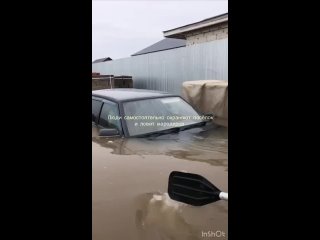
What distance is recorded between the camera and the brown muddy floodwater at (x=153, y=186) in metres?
1.51

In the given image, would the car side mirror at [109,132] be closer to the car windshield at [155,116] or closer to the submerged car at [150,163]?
the submerged car at [150,163]

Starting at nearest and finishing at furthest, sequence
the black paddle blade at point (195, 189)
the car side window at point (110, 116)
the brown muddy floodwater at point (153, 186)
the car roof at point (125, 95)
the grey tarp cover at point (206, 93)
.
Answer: the black paddle blade at point (195, 189)
the brown muddy floodwater at point (153, 186)
the car side window at point (110, 116)
the car roof at point (125, 95)
the grey tarp cover at point (206, 93)

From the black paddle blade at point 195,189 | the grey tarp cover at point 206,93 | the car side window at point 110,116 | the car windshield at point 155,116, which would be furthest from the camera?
the grey tarp cover at point 206,93

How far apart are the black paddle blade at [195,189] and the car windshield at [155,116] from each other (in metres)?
1.37

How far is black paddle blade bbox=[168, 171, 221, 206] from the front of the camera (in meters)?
1.33

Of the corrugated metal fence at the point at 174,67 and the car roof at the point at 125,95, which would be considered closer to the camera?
the car roof at the point at 125,95

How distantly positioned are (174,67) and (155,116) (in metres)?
2.28

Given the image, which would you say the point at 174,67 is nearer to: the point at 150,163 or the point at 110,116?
the point at 110,116

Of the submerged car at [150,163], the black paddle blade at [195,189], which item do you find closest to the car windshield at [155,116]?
the submerged car at [150,163]

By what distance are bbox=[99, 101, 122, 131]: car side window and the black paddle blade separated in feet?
5.28

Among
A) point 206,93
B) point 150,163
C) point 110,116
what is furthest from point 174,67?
point 150,163
